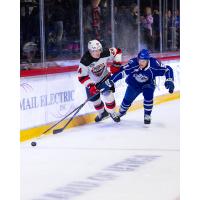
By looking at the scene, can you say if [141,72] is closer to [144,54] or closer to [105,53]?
[144,54]

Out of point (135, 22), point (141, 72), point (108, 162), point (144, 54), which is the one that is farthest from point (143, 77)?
point (108, 162)

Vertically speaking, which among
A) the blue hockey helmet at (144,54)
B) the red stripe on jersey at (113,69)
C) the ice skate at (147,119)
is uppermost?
the blue hockey helmet at (144,54)

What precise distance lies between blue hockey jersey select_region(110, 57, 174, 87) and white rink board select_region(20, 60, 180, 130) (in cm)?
5

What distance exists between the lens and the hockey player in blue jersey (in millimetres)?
4664

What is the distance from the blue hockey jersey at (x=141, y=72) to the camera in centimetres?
465

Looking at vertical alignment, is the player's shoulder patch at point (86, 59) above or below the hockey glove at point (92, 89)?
above

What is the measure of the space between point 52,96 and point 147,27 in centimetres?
119

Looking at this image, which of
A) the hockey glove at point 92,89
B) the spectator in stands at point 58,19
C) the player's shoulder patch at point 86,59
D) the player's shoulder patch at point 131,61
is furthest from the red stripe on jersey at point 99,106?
the spectator in stands at point 58,19

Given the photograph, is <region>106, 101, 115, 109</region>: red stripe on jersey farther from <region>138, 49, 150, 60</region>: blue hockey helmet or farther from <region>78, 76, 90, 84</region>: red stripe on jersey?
<region>138, 49, 150, 60</region>: blue hockey helmet

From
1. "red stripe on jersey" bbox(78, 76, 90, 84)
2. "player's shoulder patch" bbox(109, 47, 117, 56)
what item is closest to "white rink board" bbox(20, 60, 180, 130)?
"red stripe on jersey" bbox(78, 76, 90, 84)

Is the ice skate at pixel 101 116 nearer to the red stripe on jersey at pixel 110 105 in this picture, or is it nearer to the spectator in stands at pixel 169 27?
the red stripe on jersey at pixel 110 105

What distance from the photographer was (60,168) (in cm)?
352

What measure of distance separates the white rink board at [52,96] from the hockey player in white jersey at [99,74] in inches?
2.2
